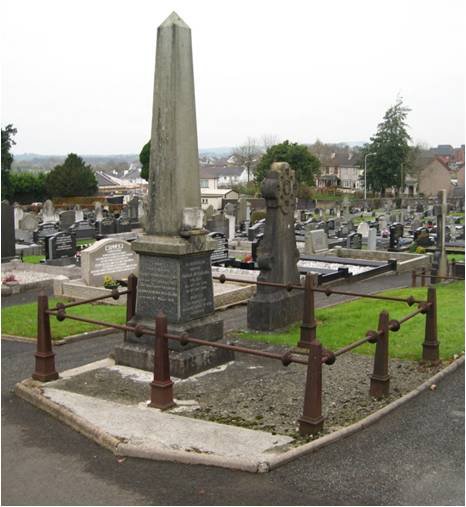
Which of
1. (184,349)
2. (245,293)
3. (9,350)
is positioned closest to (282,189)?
(245,293)

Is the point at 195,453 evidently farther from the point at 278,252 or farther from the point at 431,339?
the point at 278,252

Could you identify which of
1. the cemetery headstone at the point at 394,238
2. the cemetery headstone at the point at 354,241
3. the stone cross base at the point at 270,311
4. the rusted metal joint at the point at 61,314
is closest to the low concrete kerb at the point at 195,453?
the rusted metal joint at the point at 61,314

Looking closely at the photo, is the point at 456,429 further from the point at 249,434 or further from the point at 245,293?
the point at 245,293

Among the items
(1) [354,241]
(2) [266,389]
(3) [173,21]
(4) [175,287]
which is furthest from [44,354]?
(1) [354,241]

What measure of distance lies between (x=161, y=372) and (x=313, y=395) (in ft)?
5.73

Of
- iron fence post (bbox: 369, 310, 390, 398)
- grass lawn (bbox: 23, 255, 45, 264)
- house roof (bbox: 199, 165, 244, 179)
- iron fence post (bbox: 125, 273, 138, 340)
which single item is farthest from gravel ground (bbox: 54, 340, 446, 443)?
house roof (bbox: 199, 165, 244, 179)

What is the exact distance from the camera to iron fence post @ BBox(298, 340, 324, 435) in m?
5.66

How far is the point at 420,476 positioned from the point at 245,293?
32.2 ft

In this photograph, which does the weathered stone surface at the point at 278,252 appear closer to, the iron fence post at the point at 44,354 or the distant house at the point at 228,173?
the iron fence post at the point at 44,354

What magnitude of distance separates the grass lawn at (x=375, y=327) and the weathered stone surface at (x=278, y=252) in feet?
1.22

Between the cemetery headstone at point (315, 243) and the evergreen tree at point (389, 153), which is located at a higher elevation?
the evergreen tree at point (389, 153)

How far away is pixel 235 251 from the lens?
23.1 m

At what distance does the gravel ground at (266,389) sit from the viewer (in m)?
6.41

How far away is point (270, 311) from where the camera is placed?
11.2m
